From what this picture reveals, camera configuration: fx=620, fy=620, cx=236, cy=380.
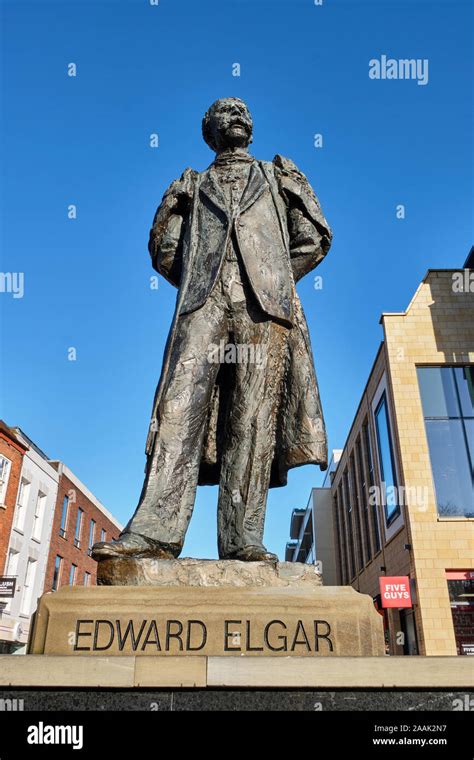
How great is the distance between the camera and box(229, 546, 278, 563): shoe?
11.2 feet

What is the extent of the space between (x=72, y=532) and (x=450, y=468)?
21.8 meters

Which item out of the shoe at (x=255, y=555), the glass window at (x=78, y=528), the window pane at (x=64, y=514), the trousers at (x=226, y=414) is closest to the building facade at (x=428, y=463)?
the window pane at (x=64, y=514)

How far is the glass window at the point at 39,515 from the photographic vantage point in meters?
30.2

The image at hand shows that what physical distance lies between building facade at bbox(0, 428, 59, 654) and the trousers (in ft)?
81.7

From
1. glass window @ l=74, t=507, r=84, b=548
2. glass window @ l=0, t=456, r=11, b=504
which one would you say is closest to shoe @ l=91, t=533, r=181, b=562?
glass window @ l=0, t=456, r=11, b=504

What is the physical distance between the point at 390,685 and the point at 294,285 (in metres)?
2.82

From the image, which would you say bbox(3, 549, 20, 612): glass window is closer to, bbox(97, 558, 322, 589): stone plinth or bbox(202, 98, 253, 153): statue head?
bbox(202, 98, 253, 153): statue head

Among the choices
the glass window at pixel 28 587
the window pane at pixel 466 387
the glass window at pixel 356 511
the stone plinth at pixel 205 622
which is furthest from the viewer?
the glass window at pixel 356 511

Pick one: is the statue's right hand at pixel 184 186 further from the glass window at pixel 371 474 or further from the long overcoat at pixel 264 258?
the glass window at pixel 371 474

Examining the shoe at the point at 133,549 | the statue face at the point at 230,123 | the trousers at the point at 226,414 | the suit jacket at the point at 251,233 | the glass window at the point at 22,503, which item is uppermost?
the glass window at the point at 22,503

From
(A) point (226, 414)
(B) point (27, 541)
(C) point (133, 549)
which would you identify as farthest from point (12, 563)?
(C) point (133, 549)

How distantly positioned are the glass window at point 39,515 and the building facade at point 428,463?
16194 mm

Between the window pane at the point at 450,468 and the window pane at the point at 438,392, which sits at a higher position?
the window pane at the point at 438,392
